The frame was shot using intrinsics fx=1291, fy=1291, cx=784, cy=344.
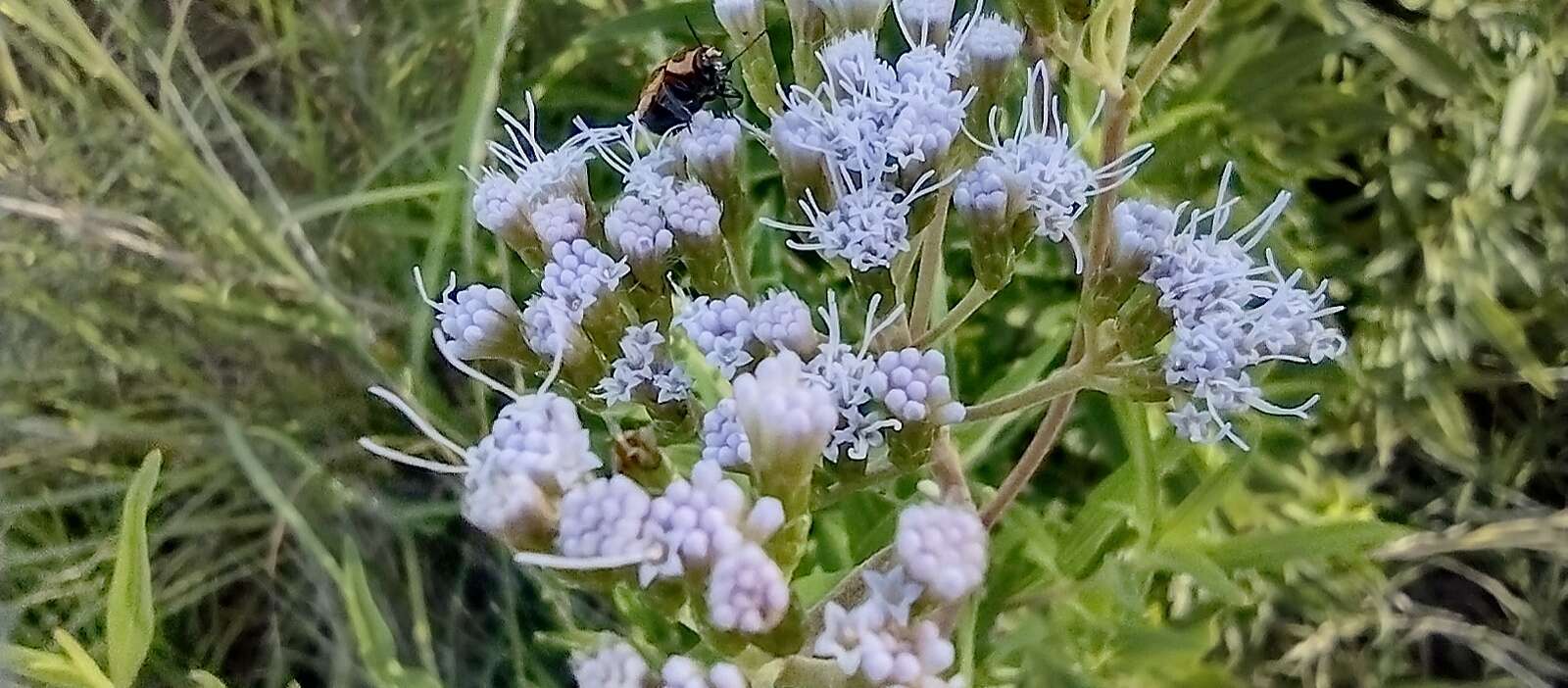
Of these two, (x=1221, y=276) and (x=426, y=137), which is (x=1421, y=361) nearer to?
(x=1221, y=276)

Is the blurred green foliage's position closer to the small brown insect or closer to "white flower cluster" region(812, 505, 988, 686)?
the small brown insect

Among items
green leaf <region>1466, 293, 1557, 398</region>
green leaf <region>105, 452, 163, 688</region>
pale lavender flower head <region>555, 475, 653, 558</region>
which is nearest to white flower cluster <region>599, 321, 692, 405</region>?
pale lavender flower head <region>555, 475, 653, 558</region>

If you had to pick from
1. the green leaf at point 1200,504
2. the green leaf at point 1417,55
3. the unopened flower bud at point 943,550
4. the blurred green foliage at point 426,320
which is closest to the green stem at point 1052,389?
the unopened flower bud at point 943,550

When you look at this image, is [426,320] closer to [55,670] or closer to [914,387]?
[55,670]

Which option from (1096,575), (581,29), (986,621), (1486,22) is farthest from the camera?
(581,29)

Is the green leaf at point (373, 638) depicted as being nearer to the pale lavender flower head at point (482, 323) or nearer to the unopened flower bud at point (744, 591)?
the pale lavender flower head at point (482, 323)

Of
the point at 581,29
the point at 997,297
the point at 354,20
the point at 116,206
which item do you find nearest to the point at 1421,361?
the point at 997,297

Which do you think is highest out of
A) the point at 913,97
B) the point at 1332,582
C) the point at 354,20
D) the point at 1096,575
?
the point at 913,97
